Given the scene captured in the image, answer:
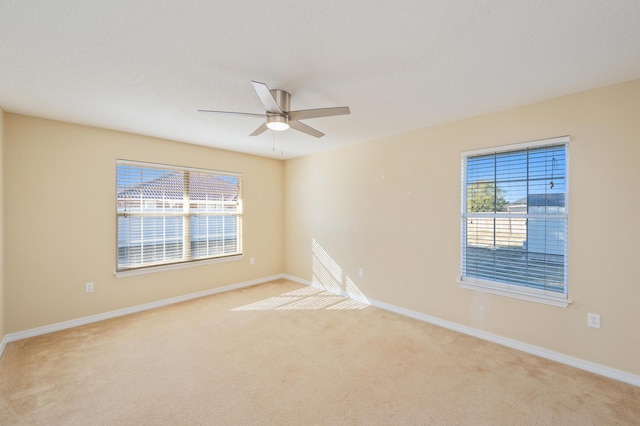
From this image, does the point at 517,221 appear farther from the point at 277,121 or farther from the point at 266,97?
the point at 266,97

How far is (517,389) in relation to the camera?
2.17 meters

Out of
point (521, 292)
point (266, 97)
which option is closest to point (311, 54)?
point (266, 97)

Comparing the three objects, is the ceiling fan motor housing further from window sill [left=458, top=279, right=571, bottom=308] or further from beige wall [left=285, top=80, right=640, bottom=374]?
window sill [left=458, top=279, right=571, bottom=308]

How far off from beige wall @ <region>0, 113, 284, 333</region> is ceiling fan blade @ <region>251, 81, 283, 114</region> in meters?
2.65

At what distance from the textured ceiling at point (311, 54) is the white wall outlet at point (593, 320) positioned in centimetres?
201

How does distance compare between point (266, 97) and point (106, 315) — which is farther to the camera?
point (106, 315)

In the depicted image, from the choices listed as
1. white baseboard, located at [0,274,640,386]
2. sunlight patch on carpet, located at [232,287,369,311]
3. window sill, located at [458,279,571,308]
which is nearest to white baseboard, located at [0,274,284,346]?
white baseboard, located at [0,274,640,386]

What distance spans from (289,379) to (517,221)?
2.73 meters

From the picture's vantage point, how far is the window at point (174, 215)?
3.78 m

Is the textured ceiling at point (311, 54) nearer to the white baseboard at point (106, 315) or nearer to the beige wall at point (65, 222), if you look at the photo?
the beige wall at point (65, 222)

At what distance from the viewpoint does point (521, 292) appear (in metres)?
2.80

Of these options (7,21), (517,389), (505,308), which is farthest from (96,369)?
(505,308)

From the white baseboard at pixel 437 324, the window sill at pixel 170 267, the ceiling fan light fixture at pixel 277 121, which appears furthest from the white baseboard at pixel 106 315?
the ceiling fan light fixture at pixel 277 121

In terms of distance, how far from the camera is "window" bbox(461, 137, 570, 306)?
2.65 meters
